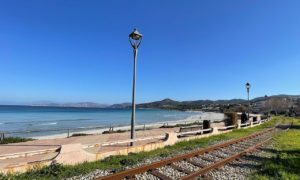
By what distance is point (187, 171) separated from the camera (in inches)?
189

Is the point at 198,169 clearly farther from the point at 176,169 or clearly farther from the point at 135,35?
the point at 135,35

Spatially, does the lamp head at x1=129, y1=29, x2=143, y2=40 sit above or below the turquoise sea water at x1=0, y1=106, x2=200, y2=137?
above

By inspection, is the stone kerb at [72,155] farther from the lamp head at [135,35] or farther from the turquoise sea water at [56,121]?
the turquoise sea water at [56,121]

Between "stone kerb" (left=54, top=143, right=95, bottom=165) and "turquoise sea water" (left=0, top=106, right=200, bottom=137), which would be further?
"turquoise sea water" (left=0, top=106, right=200, bottom=137)

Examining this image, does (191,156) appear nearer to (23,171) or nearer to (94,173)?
(94,173)

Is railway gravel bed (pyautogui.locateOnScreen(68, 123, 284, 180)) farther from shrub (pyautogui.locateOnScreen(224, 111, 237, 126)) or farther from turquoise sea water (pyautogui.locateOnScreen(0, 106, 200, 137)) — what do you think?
shrub (pyautogui.locateOnScreen(224, 111, 237, 126))

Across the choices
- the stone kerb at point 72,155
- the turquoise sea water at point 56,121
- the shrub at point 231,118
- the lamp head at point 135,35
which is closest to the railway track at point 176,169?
the stone kerb at point 72,155

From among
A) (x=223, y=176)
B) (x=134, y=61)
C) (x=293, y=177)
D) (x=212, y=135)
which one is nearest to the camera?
(x=293, y=177)

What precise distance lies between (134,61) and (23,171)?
5.96 meters

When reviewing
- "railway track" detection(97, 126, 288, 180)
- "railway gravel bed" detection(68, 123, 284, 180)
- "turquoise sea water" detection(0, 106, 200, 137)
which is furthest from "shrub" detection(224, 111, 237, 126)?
"turquoise sea water" detection(0, 106, 200, 137)

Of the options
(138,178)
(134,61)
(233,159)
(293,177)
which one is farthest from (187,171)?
(134,61)

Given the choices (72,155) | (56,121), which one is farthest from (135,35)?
(56,121)

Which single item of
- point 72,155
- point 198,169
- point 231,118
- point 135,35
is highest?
point 135,35

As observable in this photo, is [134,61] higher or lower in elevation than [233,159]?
higher
